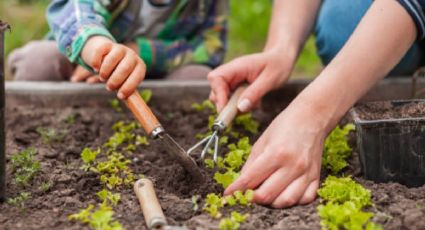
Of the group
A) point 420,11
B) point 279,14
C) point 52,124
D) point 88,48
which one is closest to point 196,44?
point 279,14

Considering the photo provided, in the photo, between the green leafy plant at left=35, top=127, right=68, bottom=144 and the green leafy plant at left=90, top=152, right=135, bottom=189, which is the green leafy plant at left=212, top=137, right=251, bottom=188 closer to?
the green leafy plant at left=90, top=152, right=135, bottom=189

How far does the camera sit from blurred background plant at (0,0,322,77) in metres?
4.56

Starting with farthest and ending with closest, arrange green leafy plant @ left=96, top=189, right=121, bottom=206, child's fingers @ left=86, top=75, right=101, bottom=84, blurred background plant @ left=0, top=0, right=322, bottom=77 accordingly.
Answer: blurred background plant @ left=0, top=0, right=322, bottom=77
child's fingers @ left=86, top=75, right=101, bottom=84
green leafy plant @ left=96, top=189, right=121, bottom=206

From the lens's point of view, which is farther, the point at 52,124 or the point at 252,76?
the point at 52,124

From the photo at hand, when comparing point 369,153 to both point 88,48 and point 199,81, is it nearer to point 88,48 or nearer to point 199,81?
point 88,48

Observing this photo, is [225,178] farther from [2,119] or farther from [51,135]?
[51,135]

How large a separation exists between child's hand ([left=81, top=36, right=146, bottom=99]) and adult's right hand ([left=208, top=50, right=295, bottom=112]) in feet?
1.55

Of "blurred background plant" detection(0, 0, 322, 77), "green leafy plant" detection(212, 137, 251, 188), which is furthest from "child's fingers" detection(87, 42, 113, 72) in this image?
"blurred background plant" detection(0, 0, 322, 77)

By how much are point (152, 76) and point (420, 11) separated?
5.08ft

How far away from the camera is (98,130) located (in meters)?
2.79

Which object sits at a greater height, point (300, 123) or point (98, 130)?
point (300, 123)

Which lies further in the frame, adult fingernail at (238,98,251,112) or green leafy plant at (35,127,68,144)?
Answer: green leafy plant at (35,127,68,144)

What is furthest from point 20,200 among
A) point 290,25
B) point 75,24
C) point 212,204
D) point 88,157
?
point 290,25

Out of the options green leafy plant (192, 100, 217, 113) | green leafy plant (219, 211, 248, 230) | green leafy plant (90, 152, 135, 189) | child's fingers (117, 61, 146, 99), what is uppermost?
child's fingers (117, 61, 146, 99)
